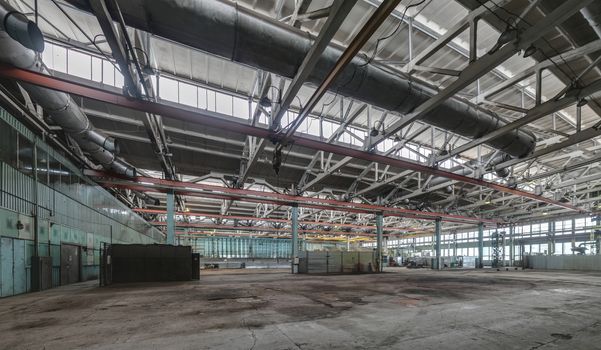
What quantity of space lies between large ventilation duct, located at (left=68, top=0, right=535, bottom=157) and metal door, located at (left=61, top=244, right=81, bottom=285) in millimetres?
14199

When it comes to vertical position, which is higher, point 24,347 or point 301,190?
point 301,190

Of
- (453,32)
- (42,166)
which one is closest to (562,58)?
(453,32)

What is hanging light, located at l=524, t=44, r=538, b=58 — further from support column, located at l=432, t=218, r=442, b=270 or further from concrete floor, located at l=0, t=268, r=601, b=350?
support column, located at l=432, t=218, r=442, b=270

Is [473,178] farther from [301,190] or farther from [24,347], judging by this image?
[24,347]

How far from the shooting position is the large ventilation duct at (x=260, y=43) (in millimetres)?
5809

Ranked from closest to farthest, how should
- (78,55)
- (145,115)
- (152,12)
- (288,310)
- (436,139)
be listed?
(152,12)
(288,310)
(145,115)
(78,55)
(436,139)

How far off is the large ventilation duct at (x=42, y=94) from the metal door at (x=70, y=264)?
187 inches

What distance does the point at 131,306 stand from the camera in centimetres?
854

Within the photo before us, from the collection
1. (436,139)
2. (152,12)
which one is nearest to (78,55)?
(152,12)

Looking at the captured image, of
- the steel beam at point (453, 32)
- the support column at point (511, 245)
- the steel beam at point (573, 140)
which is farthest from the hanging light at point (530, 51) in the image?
the support column at point (511, 245)

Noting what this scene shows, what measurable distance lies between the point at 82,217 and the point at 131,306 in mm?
11941

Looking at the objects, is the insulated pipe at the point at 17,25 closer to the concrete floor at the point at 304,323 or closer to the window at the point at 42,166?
the concrete floor at the point at 304,323

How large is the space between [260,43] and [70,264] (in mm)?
16926

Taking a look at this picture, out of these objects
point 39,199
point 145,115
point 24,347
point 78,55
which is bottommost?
point 24,347
